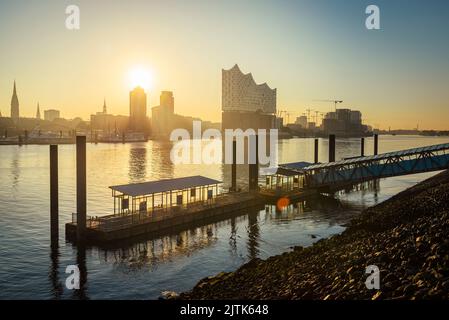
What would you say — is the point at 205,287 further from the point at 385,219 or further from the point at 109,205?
the point at 109,205

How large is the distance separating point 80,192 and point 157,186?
608 cm

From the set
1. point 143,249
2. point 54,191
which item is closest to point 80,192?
point 54,191

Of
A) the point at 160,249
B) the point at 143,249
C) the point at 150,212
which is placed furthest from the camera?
the point at 150,212

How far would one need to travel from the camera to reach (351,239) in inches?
855

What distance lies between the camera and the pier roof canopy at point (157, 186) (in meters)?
28.5

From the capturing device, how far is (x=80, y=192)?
85.6 ft

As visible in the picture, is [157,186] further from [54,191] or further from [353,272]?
[353,272]

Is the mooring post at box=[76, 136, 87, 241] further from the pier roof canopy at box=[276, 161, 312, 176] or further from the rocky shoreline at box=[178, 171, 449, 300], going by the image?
the pier roof canopy at box=[276, 161, 312, 176]

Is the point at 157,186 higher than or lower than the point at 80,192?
lower

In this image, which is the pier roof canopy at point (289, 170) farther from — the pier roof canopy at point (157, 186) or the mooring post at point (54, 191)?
the mooring post at point (54, 191)

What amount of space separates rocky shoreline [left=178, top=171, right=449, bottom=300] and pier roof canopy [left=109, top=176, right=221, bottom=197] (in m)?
10.9

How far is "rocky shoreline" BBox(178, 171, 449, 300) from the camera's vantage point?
11570 millimetres

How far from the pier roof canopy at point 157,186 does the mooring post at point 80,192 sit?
2626mm
